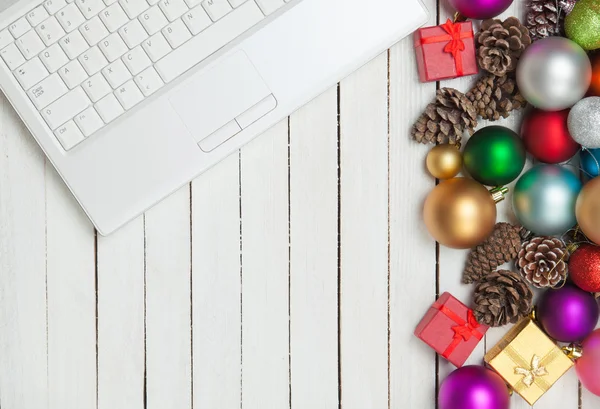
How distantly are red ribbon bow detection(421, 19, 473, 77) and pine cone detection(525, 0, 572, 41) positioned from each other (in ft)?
0.23

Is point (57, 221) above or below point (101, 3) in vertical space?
below

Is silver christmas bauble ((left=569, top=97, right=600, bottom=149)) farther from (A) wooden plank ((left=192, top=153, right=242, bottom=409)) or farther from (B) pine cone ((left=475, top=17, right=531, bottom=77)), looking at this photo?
(A) wooden plank ((left=192, top=153, right=242, bottom=409))

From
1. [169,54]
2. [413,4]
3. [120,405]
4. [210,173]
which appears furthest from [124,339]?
[413,4]

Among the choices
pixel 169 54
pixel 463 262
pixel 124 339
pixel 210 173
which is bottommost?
pixel 463 262

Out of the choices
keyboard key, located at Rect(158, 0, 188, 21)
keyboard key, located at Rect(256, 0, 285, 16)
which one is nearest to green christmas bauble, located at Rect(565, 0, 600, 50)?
keyboard key, located at Rect(256, 0, 285, 16)

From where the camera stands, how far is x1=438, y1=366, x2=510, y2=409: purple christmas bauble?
760mm

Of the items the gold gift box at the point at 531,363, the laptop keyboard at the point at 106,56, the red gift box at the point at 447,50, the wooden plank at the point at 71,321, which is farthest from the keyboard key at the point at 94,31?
the gold gift box at the point at 531,363

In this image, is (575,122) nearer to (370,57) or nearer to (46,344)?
(370,57)

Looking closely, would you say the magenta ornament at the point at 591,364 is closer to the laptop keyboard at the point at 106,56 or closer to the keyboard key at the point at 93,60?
the laptop keyboard at the point at 106,56

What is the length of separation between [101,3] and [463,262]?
479mm

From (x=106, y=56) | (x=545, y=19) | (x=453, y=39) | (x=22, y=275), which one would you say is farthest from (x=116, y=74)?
(x=545, y=19)

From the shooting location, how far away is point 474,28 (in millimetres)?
810

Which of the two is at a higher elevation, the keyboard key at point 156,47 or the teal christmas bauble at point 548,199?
the keyboard key at point 156,47

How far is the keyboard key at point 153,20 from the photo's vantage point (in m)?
0.74
